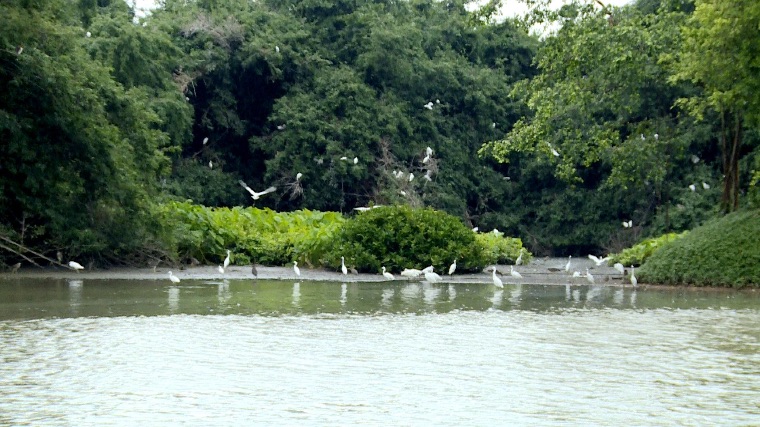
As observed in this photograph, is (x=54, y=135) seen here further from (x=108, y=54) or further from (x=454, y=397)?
(x=454, y=397)

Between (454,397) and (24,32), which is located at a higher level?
(24,32)

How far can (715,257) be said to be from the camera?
1741 centimetres

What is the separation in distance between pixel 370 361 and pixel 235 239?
1298 centimetres

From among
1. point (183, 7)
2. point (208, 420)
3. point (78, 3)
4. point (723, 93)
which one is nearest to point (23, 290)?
point (208, 420)

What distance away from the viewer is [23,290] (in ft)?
49.9

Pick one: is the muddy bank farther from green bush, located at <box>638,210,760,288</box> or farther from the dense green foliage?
green bush, located at <box>638,210,760,288</box>

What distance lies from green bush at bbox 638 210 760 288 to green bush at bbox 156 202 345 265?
6352mm

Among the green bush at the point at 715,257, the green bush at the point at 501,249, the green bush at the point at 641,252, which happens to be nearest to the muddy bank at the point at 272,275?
the green bush at the point at 715,257

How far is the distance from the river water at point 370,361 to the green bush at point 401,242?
527 centimetres

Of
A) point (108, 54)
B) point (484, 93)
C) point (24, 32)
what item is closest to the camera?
point (24, 32)

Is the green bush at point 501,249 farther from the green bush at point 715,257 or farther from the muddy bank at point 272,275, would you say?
the green bush at point 715,257

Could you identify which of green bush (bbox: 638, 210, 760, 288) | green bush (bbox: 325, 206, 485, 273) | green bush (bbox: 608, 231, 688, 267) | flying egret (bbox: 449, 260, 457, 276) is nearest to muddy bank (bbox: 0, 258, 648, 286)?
flying egret (bbox: 449, 260, 457, 276)

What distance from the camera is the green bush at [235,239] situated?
2073cm

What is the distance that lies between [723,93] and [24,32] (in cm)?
1155
